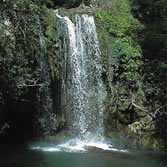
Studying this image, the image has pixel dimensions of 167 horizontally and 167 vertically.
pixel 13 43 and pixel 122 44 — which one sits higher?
pixel 122 44

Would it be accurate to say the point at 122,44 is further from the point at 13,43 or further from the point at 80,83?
the point at 13,43

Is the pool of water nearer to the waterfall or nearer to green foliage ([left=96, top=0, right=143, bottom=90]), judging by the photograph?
the waterfall

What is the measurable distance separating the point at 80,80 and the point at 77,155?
276 centimetres

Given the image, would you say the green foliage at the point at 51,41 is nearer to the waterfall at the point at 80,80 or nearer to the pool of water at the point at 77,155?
A: the waterfall at the point at 80,80

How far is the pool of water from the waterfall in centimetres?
74

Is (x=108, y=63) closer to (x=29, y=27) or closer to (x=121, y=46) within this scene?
(x=121, y=46)

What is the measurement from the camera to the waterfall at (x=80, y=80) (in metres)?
9.25

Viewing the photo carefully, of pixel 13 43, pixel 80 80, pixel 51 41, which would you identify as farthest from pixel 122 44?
pixel 13 43

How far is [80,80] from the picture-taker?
30.9ft

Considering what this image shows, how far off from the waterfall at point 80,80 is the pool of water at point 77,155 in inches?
29.0

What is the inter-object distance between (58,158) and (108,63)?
381cm

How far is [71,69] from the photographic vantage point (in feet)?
30.5

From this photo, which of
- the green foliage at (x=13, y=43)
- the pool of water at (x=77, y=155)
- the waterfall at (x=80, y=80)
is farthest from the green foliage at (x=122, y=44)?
the green foliage at (x=13, y=43)

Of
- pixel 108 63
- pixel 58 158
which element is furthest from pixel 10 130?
pixel 108 63
